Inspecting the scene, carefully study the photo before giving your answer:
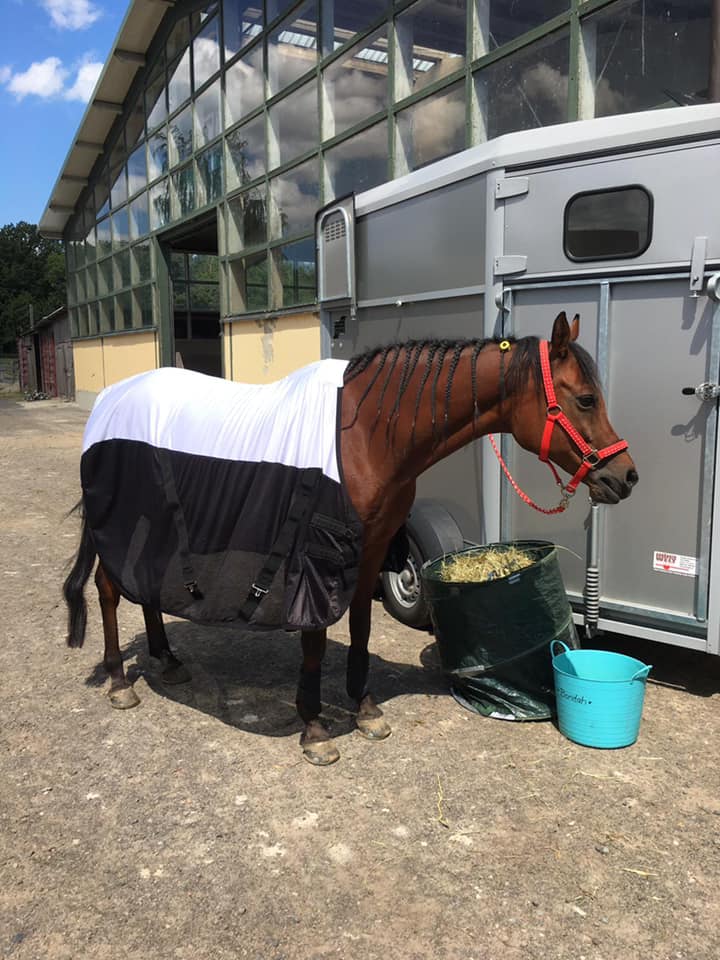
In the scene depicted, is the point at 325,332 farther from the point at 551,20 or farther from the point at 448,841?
the point at 448,841

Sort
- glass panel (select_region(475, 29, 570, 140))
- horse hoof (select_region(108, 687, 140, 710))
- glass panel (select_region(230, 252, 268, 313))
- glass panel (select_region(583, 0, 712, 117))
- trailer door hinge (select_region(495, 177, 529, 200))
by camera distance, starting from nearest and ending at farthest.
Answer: horse hoof (select_region(108, 687, 140, 710))
trailer door hinge (select_region(495, 177, 529, 200))
glass panel (select_region(583, 0, 712, 117))
glass panel (select_region(475, 29, 570, 140))
glass panel (select_region(230, 252, 268, 313))

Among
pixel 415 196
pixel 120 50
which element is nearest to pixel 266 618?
pixel 415 196

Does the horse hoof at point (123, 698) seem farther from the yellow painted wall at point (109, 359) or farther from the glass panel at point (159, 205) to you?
the glass panel at point (159, 205)

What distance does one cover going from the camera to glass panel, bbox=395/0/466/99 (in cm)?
743

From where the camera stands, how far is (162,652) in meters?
4.14

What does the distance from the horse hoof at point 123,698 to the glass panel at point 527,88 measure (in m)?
5.61

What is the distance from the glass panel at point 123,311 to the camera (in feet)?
62.5

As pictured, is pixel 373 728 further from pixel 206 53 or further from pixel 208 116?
pixel 206 53

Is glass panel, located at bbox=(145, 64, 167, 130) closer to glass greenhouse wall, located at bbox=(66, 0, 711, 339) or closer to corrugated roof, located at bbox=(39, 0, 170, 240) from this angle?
glass greenhouse wall, located at bbox=(66, 0, 711, 339)

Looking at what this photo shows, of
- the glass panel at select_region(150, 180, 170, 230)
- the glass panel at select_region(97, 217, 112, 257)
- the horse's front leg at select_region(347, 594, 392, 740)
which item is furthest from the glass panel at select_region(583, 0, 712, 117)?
the glass panel at select_region(97, 217, 112, 257)

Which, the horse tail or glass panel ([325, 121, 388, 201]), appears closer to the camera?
the horse tail

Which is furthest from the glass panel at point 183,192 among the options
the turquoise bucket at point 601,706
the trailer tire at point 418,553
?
the turquoise bucket at point 601,706

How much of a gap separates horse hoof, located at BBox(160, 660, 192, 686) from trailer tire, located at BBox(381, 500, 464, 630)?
135cm

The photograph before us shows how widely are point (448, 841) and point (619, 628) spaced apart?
1629 mm
